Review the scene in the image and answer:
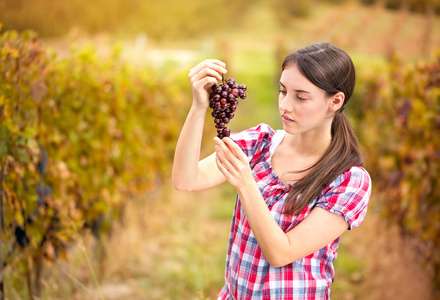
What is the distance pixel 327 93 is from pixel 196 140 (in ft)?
1.63

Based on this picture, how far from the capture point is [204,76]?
1.55 meters

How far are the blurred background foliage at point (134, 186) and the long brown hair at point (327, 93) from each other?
542 mm

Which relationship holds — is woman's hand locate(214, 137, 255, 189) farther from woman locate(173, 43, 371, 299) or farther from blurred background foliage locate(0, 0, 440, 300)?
blurred background foliage locate(0, 0, 440, 300)

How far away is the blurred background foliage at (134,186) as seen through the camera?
2.64 metres

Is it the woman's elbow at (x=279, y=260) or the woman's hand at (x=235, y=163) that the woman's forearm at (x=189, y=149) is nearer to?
the woman's hand at (x=235, y=163)

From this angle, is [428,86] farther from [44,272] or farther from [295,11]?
[295,11]

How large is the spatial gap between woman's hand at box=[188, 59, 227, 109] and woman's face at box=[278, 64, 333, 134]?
0.81ft

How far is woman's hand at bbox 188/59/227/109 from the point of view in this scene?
1525 millimetres

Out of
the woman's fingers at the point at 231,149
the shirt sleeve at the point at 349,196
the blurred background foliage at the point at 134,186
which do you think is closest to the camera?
the woman's fingers at the point at 231,149

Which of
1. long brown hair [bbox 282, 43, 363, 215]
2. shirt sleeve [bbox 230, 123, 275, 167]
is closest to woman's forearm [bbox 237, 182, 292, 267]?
long brown hair [bbox 282, 43, 363, 215]

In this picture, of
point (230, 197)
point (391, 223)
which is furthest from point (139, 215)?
point (391, 223)

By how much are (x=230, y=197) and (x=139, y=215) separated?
2311 mm

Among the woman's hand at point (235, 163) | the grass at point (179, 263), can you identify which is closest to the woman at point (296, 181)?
the woman's hand at point (235, 163)

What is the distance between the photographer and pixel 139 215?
5445 mm
